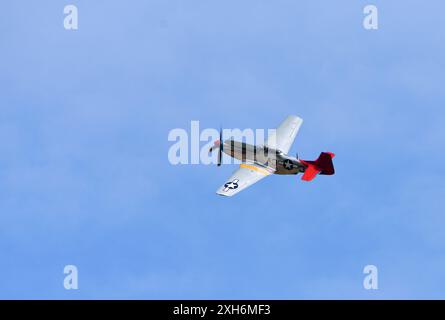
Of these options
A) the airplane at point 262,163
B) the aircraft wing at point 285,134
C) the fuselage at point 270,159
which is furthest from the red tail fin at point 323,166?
the aircraft wing at point 285,134

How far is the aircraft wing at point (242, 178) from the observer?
7400 cm

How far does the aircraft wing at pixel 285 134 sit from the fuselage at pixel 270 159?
6.70 ft

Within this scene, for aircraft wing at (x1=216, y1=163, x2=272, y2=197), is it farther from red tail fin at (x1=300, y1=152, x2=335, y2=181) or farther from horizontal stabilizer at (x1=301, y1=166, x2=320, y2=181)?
red tail fin at (x1=300, y1=152, x2=335, y2=181)

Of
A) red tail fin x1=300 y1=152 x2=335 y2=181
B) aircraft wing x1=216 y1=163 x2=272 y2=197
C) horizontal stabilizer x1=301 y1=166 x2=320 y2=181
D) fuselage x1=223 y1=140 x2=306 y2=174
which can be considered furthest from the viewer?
fuselage x1=223 y1=140 x2=306 y2=174

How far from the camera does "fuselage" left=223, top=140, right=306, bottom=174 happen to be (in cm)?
7762

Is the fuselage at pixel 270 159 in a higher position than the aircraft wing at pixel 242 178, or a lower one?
higher

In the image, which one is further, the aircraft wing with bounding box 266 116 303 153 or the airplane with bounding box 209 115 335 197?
the aircraft wing with bounding box 266 116 303 153

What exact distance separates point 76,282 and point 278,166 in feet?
85.2

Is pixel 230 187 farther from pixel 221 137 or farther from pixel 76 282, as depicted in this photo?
pixel 76 282

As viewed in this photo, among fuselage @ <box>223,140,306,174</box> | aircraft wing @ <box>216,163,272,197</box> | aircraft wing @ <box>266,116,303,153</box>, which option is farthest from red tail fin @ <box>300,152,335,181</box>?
aircraft wing @ <box>266,116,303,153</box>

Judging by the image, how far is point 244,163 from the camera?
78562 millimetres

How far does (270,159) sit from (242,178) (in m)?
3.66

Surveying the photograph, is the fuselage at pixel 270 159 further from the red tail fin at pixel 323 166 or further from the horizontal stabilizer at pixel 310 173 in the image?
the red tail fin at pixel 323 166

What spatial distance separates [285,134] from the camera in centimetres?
8362
